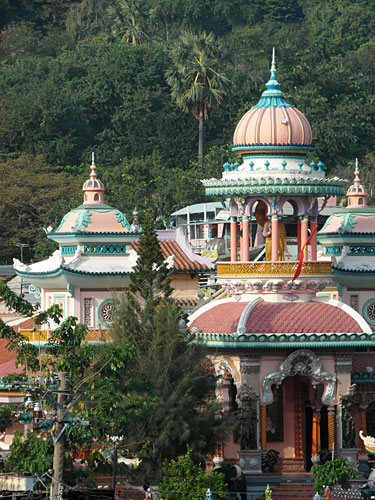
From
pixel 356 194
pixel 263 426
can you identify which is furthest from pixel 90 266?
pixel 263 426

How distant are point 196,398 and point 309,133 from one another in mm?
7577

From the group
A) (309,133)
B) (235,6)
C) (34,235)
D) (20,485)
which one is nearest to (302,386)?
(309,133)

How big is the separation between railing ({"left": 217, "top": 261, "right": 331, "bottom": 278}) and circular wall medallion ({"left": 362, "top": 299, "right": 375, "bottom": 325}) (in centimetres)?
668

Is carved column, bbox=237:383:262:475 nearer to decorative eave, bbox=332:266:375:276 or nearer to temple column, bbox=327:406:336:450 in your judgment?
temple column, bbox=327:406:336:450

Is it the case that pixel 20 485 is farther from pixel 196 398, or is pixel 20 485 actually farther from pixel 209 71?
pixel 209 71

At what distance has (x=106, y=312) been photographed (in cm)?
4872

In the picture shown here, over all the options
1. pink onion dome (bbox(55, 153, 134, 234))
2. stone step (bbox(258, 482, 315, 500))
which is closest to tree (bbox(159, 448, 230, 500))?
stone step (bbox(258, 482, 315, 500))

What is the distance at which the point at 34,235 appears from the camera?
8712 cm

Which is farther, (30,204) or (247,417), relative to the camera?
(30,204)

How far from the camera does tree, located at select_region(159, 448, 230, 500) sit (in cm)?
3672

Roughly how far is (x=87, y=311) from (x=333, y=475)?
1187cm

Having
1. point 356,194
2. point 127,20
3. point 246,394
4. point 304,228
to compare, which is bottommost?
point 246,394

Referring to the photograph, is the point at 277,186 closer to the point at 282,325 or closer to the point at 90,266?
the point at 282,325

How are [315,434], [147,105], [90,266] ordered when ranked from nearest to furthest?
[315,434]
[90,266]
[147,105]
